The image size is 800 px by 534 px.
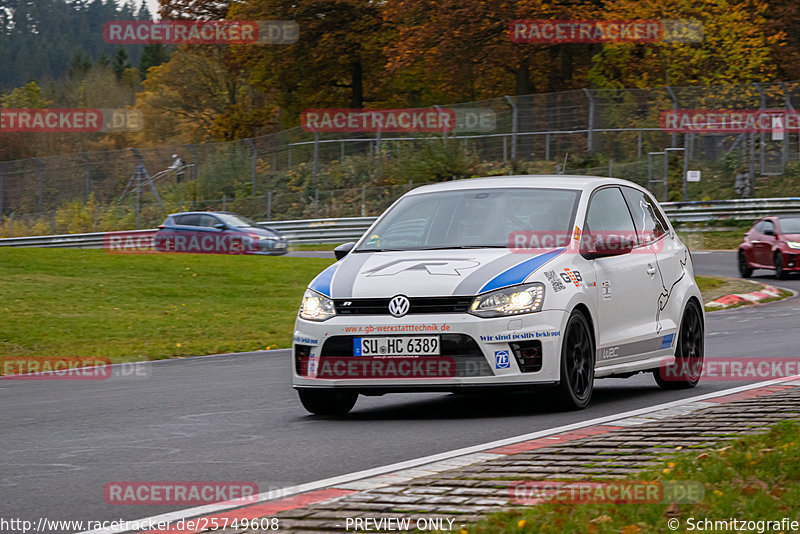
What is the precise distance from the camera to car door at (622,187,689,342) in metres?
10.6

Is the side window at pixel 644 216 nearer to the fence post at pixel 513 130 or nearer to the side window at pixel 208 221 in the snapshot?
the side window at pixel 208 221

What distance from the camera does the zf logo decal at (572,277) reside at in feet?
30.0

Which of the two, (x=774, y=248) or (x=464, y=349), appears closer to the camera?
(x=464, y=349)

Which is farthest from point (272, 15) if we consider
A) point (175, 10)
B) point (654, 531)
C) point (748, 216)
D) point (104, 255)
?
point (654, 531)

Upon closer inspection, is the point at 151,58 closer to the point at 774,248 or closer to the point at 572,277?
the point at 774,248

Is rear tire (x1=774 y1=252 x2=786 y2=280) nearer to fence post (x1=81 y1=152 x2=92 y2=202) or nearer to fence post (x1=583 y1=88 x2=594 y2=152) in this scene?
fence post (x1=583 y1=88 x2=594 y2=152)

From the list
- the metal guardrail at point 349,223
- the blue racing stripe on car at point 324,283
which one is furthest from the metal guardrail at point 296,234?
the blue racing stripe on car at point 324,283

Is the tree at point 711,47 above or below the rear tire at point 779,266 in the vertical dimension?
above

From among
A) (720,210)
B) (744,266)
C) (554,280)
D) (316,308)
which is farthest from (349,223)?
(554,280)

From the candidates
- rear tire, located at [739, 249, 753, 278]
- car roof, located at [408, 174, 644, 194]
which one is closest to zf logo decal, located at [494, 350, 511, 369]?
car roof, located at [408, 174, 644, 194]

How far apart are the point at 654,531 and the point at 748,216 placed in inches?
1483

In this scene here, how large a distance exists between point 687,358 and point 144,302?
13.9m

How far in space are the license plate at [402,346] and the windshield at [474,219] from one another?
1.10 m

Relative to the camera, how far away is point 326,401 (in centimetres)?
953
